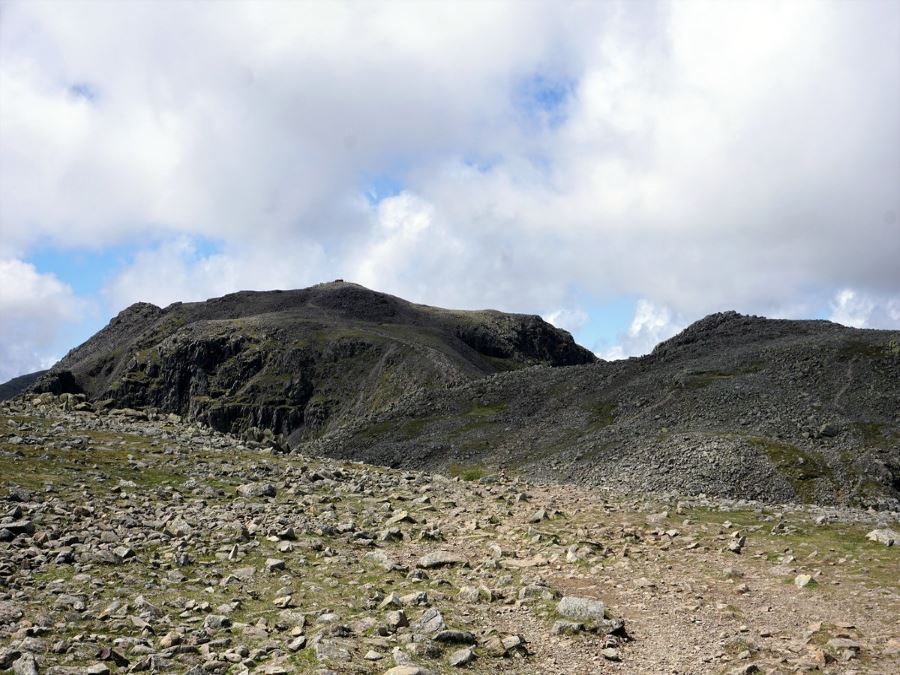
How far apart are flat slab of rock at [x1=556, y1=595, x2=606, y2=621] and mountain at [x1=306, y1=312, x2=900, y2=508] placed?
36.0m

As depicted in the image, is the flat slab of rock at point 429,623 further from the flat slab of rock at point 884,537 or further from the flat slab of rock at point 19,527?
the flat slab of rock at point 884,537

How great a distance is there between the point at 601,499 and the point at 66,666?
63.4ft

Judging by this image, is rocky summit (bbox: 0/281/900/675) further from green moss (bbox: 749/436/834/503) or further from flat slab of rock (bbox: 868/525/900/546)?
green moss (bbox: 749/436/834/503)

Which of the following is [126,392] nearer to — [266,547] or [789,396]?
[789,396]

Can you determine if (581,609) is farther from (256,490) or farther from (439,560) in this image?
(256,490)

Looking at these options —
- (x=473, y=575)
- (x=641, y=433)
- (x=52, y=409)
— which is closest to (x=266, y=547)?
(x=473, y=575)

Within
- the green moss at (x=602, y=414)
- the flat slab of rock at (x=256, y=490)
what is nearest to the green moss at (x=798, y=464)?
the green moss at (x=602, y=414)

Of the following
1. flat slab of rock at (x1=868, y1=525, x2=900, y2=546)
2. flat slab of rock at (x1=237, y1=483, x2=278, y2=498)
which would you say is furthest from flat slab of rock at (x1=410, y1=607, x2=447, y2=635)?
flat slab of rock at (x1=868, y1=525, x2=900, y2=546)

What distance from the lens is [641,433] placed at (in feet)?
204

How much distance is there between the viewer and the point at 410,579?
15.9 m

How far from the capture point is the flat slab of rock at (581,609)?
13.7 meters

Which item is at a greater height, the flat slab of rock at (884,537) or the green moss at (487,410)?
the green moss at (487,410)

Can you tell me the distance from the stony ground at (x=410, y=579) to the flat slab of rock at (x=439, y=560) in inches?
2.5

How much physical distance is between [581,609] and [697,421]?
51.5 m
